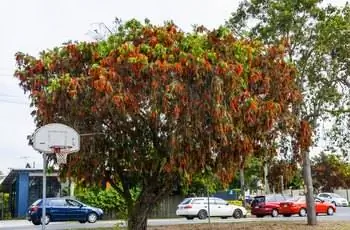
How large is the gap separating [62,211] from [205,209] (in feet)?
27.5

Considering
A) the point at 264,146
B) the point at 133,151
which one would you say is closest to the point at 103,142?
the point at 133,151

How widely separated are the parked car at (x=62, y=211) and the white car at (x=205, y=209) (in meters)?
5.26

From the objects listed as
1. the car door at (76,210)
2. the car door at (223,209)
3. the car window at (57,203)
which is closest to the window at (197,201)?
the car door at (223,209)

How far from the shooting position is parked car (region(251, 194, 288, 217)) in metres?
35.4

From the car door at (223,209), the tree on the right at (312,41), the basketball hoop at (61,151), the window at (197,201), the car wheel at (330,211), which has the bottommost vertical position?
the car wheel at (330,211)

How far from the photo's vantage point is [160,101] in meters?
13.2

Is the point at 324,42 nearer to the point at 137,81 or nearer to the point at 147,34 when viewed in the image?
the point at 147,34

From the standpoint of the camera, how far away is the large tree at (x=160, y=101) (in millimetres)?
13188

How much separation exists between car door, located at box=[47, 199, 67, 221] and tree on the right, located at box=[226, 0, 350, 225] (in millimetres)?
14251

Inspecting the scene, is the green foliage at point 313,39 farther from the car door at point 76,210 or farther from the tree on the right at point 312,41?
the car door at point 76,210

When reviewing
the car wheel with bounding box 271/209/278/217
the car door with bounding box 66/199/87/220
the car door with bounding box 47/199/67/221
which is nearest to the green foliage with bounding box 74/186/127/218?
the car door with bounding box 66/199/87/220

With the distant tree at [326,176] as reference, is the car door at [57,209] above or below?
below

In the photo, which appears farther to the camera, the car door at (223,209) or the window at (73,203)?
the car door at (223,209)

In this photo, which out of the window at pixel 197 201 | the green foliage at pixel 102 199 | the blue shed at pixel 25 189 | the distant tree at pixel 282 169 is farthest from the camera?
the blue shed at pixel 25 189
